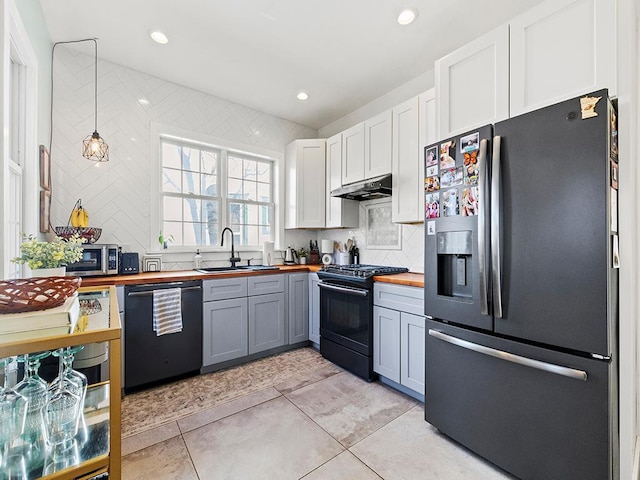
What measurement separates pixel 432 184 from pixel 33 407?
209 centimetres

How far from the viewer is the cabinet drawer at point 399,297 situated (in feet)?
7.61

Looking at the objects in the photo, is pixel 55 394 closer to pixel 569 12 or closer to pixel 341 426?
pixel 341 426

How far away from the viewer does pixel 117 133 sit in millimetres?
2887

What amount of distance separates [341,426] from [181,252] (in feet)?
7.65

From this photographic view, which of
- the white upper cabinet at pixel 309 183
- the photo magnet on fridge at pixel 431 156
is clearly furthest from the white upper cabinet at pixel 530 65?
the white upper cabinet at pixel 309 183

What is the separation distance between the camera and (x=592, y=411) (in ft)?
4.28

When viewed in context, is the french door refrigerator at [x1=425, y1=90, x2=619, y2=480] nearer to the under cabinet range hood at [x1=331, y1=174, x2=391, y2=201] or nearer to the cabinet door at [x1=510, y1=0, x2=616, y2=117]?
the cabinet door at [x1=510, y1=0, x2=616, y2=117]

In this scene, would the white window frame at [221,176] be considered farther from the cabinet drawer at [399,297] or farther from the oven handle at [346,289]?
the cabinet drawer at [399,297]

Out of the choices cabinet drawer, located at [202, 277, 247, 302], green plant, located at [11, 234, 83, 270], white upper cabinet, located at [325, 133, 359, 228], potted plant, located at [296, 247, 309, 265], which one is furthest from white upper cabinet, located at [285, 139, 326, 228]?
green plant, located at [11, 234, 83, 270]

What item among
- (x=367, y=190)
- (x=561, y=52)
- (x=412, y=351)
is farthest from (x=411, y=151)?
(x=412, y=351)

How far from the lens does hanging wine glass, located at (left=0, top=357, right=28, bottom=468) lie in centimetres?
82

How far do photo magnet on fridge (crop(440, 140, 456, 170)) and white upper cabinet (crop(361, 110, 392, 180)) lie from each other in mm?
1097

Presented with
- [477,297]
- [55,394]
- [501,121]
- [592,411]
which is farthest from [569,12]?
[55,394]

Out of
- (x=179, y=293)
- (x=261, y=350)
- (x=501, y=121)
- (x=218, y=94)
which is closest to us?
(x=501, y=121)
